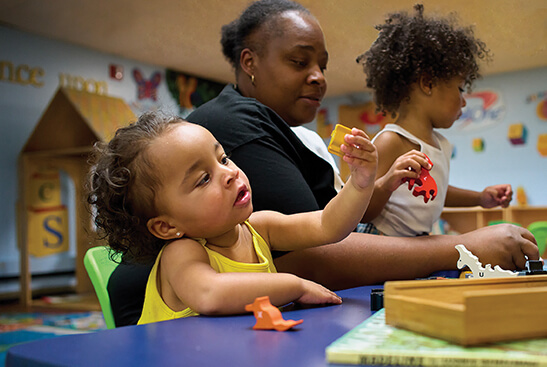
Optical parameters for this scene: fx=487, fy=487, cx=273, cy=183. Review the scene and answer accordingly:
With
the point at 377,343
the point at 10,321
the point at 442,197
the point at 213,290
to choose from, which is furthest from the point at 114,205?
the point at 10,321

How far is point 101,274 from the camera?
2.67 ft

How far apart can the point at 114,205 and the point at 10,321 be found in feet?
8.18

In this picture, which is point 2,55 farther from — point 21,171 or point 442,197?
point 442,197

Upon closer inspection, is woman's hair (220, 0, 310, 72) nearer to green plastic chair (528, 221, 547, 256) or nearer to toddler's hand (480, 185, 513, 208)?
toddler's hand (480, 185, 513, 208)

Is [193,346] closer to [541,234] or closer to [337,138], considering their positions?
[337,138]

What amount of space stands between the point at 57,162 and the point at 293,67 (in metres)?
3.10

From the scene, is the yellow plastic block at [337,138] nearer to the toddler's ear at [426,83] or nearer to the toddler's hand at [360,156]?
the toddler's hand at [360,156]

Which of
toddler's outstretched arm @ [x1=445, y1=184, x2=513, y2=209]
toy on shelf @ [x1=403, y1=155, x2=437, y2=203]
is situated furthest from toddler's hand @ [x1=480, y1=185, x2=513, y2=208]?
toy on shelf @ [x1=403, y1=155, x2=437, y2=203]

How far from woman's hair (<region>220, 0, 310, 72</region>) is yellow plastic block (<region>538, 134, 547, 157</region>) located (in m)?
4.13

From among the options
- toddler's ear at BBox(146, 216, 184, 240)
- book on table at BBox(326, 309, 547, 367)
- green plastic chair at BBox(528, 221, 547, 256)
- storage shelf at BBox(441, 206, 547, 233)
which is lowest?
green plastic chair at BBox(528, 221, 547, 256)

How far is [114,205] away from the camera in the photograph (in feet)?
1.99

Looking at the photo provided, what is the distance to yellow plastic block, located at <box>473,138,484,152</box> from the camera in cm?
475

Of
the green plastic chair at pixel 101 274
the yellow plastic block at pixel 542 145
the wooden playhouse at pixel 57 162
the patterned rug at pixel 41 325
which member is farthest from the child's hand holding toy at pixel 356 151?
the yellow plastic block at pixel 542 145

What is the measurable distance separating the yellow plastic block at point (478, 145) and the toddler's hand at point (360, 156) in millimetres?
4598
